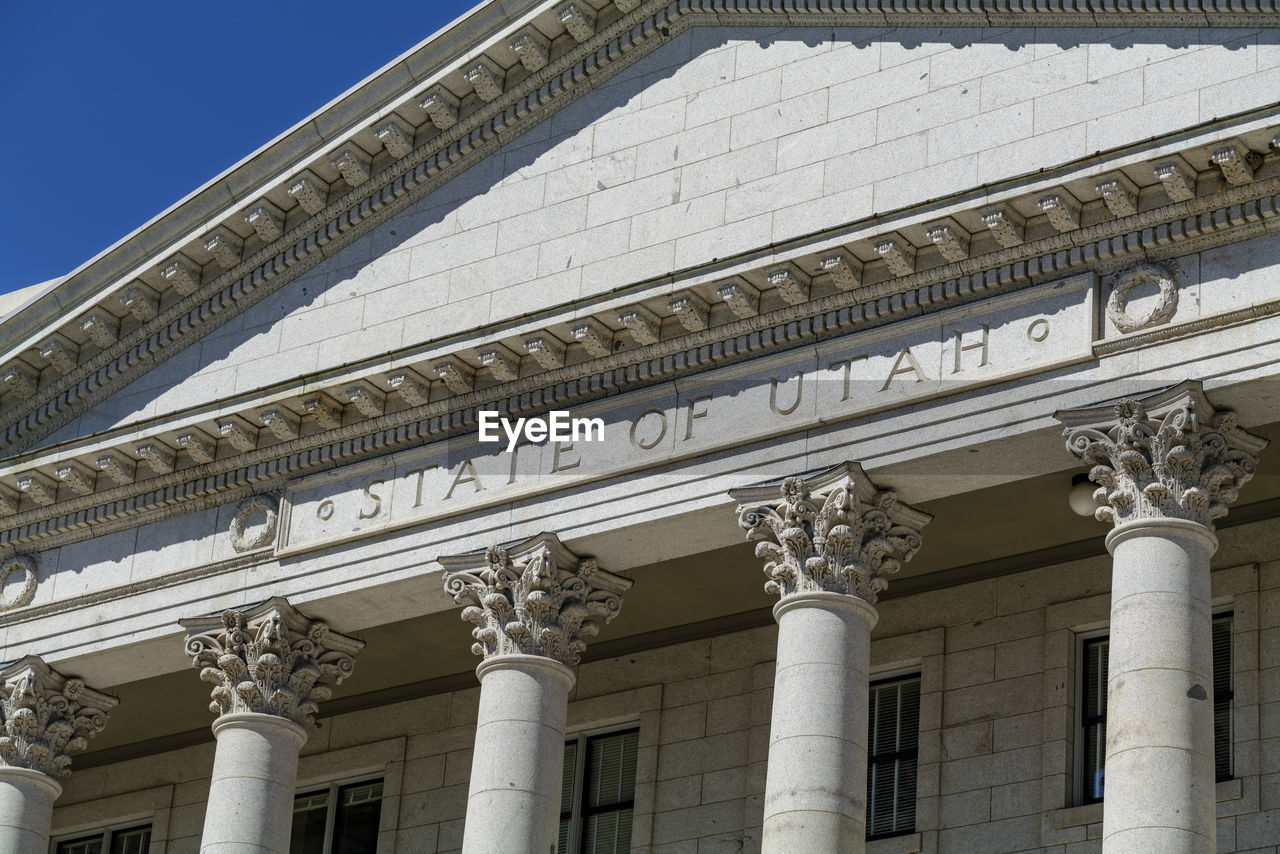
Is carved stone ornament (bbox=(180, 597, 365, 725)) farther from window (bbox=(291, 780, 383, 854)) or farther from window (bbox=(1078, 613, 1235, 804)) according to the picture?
window (bbox=(1078, 613, 1235, 804))

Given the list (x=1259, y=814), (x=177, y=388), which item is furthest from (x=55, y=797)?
(x=1259, y=814)

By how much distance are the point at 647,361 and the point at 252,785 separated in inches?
279

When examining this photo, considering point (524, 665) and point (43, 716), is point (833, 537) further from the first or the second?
point (43, 716)

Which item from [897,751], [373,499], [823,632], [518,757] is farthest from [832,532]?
[373,499]

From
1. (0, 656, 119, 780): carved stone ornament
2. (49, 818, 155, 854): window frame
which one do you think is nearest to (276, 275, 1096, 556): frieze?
(0, 656, 119, 780): carved stone ornament

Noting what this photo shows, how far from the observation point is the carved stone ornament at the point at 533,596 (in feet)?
100

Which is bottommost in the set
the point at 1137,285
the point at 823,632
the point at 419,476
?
the point at 823,632

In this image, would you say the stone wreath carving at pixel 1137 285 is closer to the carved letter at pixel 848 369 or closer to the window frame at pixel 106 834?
the carved letter at pixel 848 369

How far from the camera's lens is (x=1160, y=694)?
25.7m

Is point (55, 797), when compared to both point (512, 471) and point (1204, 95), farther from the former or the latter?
point (1204, 95)

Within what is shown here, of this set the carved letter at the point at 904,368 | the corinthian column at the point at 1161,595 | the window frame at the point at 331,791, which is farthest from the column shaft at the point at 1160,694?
the window frame at the point at 331,791

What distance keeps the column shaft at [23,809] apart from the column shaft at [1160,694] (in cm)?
1503

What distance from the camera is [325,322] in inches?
1371

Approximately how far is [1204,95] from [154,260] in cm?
1449
